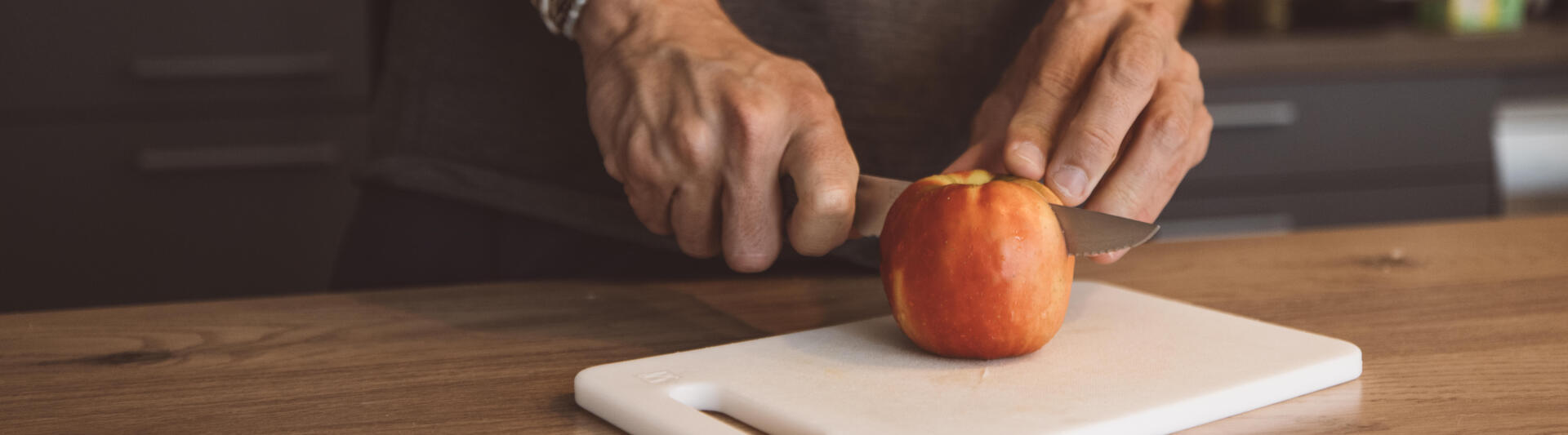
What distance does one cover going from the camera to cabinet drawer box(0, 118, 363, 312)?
70.0 inches

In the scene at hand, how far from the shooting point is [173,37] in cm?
180

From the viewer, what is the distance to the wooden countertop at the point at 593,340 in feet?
1.67

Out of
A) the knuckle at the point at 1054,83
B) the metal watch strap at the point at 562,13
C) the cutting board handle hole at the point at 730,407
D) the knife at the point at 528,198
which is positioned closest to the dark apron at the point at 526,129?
the knife at the point at 528,198

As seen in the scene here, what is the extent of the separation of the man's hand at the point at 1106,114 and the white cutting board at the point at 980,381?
94 millimetres

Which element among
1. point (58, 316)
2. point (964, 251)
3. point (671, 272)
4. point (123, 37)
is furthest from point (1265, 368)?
point (123, 37)

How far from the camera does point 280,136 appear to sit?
1847 mm

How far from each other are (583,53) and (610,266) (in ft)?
0.58

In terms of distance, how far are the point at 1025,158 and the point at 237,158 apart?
1496 mm

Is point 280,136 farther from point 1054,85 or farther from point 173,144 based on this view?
point 1054,85

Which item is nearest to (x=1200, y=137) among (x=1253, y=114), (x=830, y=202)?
(x=830, y=202)

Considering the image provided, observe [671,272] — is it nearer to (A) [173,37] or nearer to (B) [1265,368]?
(B) [1265,368]

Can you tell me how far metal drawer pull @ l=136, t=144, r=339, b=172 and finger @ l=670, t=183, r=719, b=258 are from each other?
131 centimetres

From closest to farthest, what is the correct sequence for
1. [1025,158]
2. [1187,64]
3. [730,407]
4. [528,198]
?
[730,407], [1025,158], [1187,64], [528,198]

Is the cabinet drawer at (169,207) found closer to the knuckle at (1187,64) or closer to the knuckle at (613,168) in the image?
the knuckle at (613,168)
